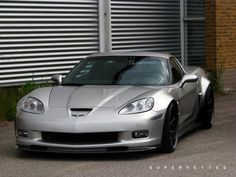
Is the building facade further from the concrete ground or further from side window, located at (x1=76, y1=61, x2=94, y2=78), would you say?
the concrete ground

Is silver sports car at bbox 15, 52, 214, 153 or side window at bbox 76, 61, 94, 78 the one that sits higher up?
side window at bbox 76, 61, 94, 78

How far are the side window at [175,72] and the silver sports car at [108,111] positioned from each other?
0.11 feet

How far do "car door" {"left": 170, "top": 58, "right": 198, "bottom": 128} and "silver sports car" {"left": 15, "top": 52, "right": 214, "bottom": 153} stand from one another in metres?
0.01

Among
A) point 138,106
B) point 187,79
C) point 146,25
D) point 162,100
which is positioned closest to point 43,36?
point 146,25

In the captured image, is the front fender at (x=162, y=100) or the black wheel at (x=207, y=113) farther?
the black wheel at (x=207, y=113)

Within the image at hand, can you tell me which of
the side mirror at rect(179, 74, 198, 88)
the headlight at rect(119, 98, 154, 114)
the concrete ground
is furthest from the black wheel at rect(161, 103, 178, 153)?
the side mirror at rect(179, 74, 198, 88)

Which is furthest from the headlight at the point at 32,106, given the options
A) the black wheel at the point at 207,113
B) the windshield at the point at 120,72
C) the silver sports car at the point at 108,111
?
the black wheel at the point at 207,113

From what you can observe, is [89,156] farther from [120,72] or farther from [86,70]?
[86,70]

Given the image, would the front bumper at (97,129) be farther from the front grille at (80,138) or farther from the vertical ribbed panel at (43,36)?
the vertical ribbed panel at (43,36)

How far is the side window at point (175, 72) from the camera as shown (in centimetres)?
927

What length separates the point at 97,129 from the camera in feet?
25.3

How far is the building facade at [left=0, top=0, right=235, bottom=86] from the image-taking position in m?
12.9

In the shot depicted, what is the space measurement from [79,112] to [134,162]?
0.93 m

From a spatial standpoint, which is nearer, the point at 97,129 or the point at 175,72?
the point at 97,129
